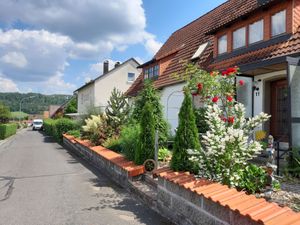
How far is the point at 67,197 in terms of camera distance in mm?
7781

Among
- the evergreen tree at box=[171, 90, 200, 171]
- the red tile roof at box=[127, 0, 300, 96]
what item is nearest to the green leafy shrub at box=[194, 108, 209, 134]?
the red tile roof at box=[127, 0, 300, 96]

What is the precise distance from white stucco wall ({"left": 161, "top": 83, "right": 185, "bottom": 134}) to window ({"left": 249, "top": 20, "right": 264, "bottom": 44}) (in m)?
5.14

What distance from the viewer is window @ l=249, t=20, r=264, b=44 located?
478 inches

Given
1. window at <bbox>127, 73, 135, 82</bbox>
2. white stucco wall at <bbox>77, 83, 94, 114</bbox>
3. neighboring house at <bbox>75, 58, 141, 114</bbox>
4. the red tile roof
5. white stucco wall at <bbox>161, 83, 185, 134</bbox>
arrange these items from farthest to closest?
window at <bbox>127, 73, 135, 82</bbox>, white stucco wall at <bbox>77, 83, 94, 114</bbox>, neighboring house at <bbox>75, 58, 141, 114</bbox>, white stucco wall at <bbox>161, 83, 185, 134</bbox>, the red tile roof

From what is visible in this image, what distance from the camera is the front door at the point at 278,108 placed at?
1112 centimetres

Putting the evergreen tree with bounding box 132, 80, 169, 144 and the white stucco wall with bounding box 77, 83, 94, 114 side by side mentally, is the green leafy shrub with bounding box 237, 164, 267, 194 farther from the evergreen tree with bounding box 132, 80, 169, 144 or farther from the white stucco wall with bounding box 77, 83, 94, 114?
the white stucco wall with bounding box 77, 83, 94, 114

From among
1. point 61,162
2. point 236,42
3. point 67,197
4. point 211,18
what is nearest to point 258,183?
point 67,197

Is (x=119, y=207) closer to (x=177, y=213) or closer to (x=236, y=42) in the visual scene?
(x=177, y=213)

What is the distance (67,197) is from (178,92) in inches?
407

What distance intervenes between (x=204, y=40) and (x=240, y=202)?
14510mm

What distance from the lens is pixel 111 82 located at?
37.6 metres

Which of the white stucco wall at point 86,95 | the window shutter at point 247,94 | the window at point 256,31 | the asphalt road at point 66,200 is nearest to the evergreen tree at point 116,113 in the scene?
the asphalt road at point 66,200

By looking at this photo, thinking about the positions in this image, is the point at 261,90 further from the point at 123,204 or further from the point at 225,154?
the point at 123,204

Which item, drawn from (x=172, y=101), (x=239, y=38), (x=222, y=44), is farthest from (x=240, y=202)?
(x=172, y=101)
